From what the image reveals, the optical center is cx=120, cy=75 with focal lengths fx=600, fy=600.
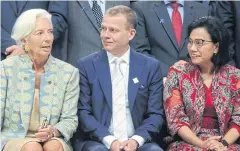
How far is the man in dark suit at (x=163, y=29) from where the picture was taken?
14.9 feet

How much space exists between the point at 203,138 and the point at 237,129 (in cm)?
23

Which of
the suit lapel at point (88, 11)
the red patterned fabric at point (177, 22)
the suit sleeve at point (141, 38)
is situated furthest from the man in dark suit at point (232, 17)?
the suit lapel at point (88, 11)

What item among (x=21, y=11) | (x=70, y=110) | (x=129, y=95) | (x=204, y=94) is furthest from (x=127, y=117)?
(x=21, y=11)

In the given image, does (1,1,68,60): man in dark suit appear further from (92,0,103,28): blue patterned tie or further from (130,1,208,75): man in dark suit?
(130,1,208,75): man in dark suit

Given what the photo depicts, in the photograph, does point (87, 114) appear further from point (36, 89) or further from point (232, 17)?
point (232, 17)

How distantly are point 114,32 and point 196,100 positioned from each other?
69 centimetres

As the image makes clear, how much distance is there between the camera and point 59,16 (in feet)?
14.9

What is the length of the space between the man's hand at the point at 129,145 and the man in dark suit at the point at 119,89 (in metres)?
0.09

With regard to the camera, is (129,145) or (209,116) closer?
(129,145)

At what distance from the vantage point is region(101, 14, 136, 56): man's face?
3892 millimetres

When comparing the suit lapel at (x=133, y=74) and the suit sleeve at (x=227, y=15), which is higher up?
the suit sleeve at (x=227, y=15)

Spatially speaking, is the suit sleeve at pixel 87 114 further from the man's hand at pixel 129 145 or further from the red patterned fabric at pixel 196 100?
the red patterned fabric at pixel 196 100

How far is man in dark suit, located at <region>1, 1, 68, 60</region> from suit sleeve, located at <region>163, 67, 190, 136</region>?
103 cm

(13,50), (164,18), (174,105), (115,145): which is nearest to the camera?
(115,145)
